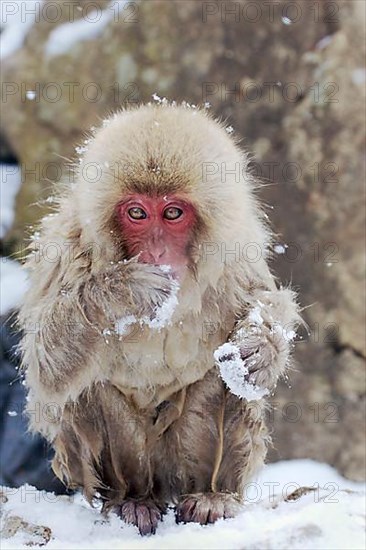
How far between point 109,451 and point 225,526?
26.6 inches

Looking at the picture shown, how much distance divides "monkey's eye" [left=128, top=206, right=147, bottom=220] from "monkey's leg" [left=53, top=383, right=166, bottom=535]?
32.2 inches

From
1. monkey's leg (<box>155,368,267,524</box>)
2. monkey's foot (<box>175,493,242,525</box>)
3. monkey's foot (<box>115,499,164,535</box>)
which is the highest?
monkey's leg (<box>155,368,267,524</box>)

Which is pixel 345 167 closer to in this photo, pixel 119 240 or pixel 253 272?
pixel 253 272

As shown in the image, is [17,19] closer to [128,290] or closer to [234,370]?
[128,290]

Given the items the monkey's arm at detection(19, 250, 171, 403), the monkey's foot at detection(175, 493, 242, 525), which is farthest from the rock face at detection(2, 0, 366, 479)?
the monkey's arm at detection(19, 250, 171, 403)

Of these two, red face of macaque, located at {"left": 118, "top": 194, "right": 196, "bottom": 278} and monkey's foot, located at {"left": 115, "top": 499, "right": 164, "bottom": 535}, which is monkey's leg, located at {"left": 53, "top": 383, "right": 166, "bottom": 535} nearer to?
monkey's foot, located at {"left": 115, "top": 499, "right": 164, "bottom": 535}

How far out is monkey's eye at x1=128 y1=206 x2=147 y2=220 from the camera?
3035 millimetres

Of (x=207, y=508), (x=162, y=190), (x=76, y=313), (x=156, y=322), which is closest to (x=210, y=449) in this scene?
(x=207, y=508)

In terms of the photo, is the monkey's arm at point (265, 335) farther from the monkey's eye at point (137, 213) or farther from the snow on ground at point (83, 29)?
the snow on ground at point (83, 29)

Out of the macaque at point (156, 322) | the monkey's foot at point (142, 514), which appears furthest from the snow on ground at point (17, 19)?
the monkey's foot at point (142, 514)

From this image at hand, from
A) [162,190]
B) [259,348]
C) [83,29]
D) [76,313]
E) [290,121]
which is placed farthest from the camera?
[83,29]

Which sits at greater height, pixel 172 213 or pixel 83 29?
pixel 83 29

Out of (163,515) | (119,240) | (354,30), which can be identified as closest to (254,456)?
(163,515)

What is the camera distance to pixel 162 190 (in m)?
3.00
